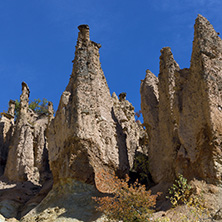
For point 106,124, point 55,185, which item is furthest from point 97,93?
point 55,185

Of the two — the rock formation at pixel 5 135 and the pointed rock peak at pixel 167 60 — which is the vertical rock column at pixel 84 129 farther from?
the rock formation at pixel 5 135

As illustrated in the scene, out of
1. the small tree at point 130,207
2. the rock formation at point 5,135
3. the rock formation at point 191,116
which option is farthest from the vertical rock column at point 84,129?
the rock formation at point 5,135

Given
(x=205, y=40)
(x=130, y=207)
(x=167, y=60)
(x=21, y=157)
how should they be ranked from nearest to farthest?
(x=130, y=207)
(x=205, y=40)
(x=167, y=60)
(x=21, y=157)

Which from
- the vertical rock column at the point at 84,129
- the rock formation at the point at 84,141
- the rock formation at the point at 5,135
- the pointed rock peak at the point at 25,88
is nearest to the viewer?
the rock formation at the point at 84,141

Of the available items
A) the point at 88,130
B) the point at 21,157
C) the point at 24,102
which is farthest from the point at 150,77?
the point at 24,102

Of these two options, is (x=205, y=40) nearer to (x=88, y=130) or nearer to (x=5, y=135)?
(x=88, y=130)

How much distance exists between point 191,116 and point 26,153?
12204mm

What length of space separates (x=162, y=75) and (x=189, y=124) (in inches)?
178

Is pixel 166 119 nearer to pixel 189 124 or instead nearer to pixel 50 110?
pixel 189 124

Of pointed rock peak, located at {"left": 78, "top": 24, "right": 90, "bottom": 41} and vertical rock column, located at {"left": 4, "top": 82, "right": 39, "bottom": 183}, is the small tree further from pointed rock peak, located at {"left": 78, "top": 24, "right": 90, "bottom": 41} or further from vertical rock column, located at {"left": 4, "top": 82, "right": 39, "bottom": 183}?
pointed rock peak, located at {"left": 78, "top": 24, "right": 90, "bottom": 41}

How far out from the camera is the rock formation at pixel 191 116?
14.5 meters

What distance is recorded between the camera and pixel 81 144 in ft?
56.9

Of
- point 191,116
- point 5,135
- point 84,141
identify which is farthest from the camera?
point 5,135

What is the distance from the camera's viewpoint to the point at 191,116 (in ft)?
51.8
